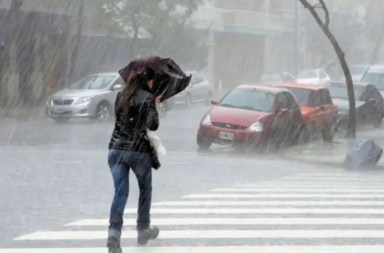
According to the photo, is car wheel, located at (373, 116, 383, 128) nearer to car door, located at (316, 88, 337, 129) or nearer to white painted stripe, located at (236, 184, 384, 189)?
car door, located at (316, 88, 337, 129)

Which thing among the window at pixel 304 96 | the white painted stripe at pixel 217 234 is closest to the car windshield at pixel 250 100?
the window at pixel 304 96

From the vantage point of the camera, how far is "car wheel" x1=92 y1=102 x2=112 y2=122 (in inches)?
999

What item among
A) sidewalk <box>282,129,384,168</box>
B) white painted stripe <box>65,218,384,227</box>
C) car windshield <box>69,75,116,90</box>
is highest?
white painted stripe <box>65,218,384,227</box>

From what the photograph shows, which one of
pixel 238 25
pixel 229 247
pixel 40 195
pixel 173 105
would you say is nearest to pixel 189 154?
pixel 40 195

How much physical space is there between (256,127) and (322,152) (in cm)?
166

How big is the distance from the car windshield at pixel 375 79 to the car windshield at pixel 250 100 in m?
13.1

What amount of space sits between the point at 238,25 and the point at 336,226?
42.4m

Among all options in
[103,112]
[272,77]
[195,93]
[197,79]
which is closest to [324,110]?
[103,112]

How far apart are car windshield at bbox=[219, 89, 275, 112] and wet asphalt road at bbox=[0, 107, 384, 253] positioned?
1.17 meters

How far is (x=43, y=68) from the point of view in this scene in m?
33.8

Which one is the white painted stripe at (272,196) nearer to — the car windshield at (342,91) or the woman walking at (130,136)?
the woman walking at (130,136)

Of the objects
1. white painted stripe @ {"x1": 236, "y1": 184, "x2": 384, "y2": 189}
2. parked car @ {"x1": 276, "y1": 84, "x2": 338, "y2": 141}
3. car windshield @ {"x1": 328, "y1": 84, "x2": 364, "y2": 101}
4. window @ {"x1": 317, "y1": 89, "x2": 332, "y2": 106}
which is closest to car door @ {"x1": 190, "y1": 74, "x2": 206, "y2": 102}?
car windshield @ {"x1": 328, "y1": 84, "x2": 364, "y2": 101}

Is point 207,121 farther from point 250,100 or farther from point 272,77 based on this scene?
point 272,77

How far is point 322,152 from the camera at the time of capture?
18422 millimetres
